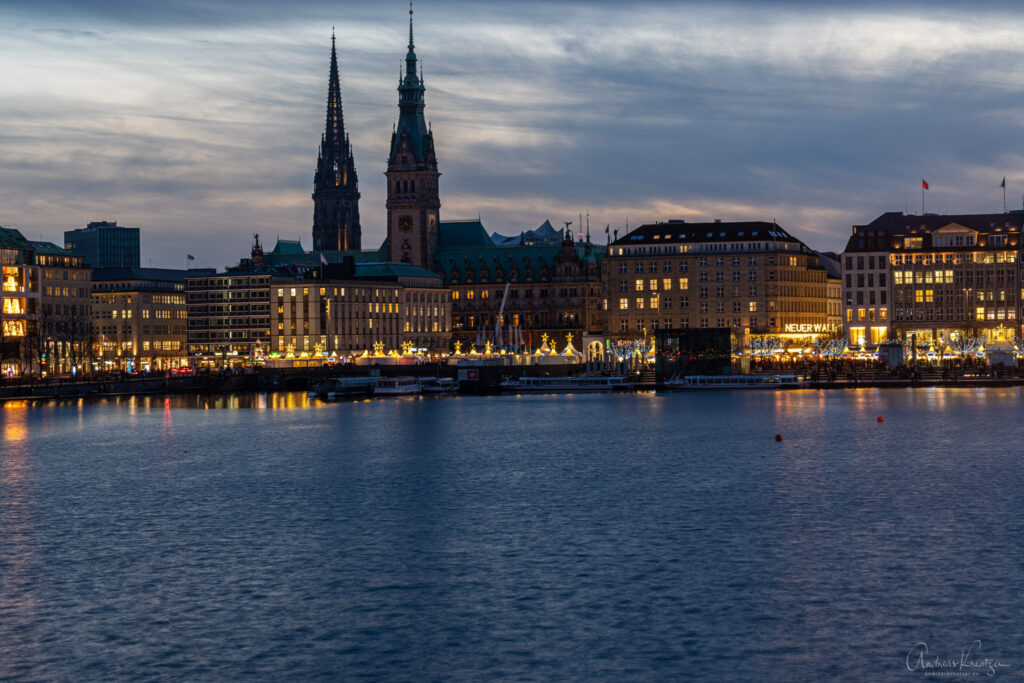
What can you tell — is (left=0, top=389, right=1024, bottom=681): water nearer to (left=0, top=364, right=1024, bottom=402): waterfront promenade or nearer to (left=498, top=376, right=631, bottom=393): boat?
(left=0, top=364, right=1024, bottom=402): waterfront promenade

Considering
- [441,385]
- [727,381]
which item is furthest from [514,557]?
[441,385]

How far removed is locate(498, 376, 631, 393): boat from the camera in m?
180

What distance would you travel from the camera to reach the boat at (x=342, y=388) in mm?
179125

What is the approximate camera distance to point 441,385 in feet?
640

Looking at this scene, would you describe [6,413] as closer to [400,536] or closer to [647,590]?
[400,536]

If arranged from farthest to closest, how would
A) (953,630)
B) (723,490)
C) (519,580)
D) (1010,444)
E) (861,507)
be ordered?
(1010,444) → (723,490) → (861,507) → (519,580) → (953,630)

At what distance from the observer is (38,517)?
63469mm

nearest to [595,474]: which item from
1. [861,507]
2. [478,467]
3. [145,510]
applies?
[478,467]

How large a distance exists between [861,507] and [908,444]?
102ft

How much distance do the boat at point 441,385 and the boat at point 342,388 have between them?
24.2 feet

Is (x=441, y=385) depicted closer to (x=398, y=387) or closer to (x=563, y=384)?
(x=398, y=387)

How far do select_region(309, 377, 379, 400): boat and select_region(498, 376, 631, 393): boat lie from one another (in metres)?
17.4

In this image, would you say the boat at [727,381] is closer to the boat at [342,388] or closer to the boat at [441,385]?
the boat at [441,385]

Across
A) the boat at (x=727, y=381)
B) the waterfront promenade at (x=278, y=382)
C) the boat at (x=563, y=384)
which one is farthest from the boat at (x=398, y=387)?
the boat at (x=727, y=381)
